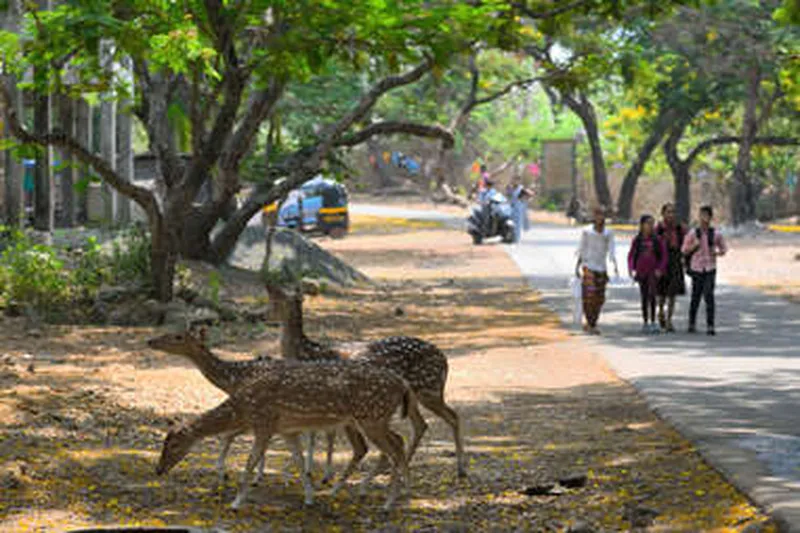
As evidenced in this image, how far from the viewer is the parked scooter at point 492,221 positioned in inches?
1608

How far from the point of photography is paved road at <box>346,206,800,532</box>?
9.51 m

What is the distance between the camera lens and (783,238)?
42.6 meters

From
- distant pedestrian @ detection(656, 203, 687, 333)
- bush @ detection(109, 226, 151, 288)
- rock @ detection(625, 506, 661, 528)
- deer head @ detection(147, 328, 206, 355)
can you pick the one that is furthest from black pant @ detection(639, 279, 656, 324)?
deer head @ detection(147, 328, 206, 355)

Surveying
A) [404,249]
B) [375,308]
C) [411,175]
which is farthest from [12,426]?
[411,175]

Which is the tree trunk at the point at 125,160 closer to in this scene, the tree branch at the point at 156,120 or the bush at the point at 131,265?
the bush at the point at 131,265

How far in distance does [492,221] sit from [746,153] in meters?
8.67

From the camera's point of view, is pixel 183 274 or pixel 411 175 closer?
pixel 183 274

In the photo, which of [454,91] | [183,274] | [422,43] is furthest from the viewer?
[454,91]

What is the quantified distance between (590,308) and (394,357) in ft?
31.1

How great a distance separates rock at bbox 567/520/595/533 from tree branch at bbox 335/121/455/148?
50.9ft

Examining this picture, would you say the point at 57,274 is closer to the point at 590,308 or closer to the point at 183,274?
the point at 183,274

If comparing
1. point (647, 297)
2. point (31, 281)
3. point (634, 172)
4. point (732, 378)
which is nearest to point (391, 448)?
point (732, 378)

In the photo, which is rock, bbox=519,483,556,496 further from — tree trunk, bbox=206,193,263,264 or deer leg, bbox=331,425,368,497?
tree trunk, bbox=206,193,263,264

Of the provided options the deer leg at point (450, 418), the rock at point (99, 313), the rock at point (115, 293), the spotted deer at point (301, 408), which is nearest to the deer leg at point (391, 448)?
the spotted deer at point (301, 408)
